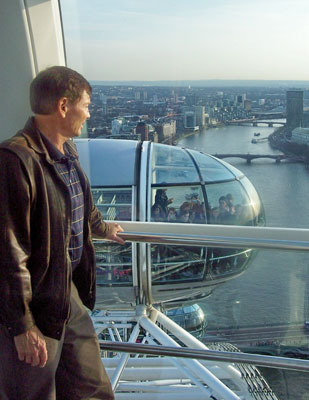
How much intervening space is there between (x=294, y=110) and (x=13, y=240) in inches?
62.7

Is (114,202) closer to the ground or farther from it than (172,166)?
closer to the ground

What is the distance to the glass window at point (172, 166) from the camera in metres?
3.10

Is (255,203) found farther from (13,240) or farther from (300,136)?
(13,240)

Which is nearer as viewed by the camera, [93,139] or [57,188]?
[57,188]

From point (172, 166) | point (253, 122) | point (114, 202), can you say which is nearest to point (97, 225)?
point (253, 122)

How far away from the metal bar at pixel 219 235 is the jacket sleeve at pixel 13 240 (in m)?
0.64

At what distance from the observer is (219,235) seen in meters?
1.68

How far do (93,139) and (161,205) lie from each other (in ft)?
1.59

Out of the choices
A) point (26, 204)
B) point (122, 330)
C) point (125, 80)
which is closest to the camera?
point (26, 204)

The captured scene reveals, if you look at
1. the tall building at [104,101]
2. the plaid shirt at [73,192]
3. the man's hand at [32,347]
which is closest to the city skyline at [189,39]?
the tall building at [104,101]

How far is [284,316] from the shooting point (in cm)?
205

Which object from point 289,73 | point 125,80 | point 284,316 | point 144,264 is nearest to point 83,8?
point 125,80

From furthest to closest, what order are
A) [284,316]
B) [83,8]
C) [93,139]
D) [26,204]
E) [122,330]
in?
1. [122,330]
2. [93,139]
3. [83,8]
4. [284,316]
5. [26,204]

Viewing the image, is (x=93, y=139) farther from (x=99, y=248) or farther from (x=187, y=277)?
(x=187, y=277)
